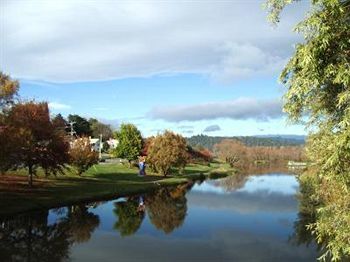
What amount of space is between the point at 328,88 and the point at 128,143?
288 feet

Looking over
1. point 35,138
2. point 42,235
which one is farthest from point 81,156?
point 42,235

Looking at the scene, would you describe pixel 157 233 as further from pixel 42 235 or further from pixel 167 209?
pixel 167 209

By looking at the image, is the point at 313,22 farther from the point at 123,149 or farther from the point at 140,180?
the point at 123,149

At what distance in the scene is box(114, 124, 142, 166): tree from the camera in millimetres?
100875

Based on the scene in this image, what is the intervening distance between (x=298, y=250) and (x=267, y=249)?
2.03 meters

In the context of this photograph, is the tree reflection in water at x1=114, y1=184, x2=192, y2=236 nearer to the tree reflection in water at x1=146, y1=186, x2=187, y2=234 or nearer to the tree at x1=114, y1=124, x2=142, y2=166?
the tree reflection in water at x1=146, y1=186, x2=187, y2=234

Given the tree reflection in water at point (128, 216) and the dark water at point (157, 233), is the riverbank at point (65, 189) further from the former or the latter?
the tree reflection in water at point (128, 216)

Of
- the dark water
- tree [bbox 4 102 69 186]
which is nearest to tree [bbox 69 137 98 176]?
the dark water

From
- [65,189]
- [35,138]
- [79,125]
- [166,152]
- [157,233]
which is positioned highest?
[79,125]

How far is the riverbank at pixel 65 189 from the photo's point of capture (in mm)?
45453

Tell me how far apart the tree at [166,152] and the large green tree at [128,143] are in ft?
32.4

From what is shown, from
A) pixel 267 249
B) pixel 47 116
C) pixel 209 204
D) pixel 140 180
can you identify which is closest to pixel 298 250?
pixel 267 249

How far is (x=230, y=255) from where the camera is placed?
32.0 m

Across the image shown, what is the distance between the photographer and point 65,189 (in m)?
56.7
